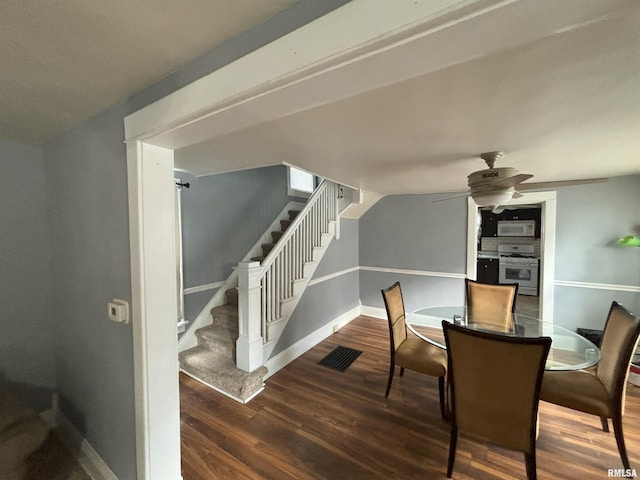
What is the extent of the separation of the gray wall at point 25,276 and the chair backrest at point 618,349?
3.79 meters

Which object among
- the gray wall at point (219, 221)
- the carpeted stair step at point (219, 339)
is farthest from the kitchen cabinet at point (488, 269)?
the carpeted stair step at point (219, 339)

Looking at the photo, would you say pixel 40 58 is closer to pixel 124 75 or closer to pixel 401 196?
pixel 124 75

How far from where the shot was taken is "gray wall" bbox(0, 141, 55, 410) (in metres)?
1.61

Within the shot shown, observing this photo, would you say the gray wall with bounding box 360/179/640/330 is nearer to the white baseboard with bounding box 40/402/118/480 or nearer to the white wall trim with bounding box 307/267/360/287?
the white wall trim with bounding box 307/267/360/287

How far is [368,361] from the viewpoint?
2834 millimetres

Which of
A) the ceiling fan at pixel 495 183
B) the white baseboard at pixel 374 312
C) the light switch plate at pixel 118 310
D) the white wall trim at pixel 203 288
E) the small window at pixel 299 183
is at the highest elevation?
the small window at pixel 299 183

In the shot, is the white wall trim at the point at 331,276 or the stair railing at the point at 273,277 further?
the white wall trim at the point at 331,276

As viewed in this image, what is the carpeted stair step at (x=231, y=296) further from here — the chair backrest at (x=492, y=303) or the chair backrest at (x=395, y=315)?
the chair backrest at (x=492, y=303)

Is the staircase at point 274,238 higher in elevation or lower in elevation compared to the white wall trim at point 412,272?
higher

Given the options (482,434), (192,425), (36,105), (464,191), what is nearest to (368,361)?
(482,434)

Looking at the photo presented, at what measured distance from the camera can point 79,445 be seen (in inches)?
61.0

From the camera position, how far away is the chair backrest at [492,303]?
249cm

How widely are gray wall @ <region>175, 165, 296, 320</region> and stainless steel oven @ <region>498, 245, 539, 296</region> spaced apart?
4.98 m

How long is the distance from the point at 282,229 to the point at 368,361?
2.37 m
